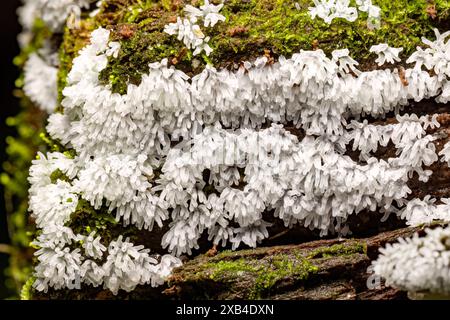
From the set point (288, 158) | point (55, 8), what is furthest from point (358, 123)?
point (55, 8)

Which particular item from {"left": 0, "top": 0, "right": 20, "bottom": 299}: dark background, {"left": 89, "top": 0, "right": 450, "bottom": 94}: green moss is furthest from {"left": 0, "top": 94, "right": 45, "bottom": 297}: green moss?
{"left": 89, "top": 0, "right": 450, "bottom": 94}: green moss

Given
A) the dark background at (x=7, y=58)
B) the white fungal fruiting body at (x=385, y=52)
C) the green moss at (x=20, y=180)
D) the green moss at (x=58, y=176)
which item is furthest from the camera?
the dark background at (x=7, y=58)

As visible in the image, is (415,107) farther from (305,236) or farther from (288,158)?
(305,236)

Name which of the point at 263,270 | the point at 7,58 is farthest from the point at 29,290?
the point at 7,58

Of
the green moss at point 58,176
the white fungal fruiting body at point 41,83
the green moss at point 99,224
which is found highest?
the white fungal fruiting body at point 41,83

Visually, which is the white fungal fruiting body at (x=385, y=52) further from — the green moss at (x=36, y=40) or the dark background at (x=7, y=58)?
the dark background at (x=7, y=58)

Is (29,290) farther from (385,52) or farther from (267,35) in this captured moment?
(385,52)

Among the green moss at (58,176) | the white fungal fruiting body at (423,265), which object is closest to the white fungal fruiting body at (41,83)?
the green moss at (58,176)

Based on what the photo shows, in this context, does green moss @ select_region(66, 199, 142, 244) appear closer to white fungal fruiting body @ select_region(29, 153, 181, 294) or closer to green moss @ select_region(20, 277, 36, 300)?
white fungal fruiting body @ select_region(29, 153, 181, 294)

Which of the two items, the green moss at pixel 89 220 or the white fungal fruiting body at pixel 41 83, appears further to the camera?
the white fungal fruiting body at pixel 41 83
